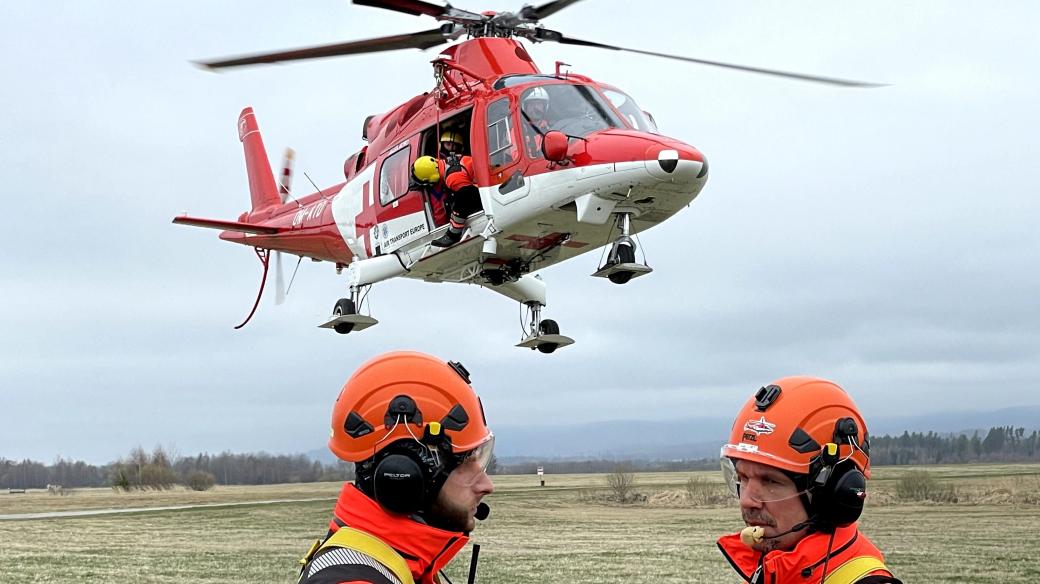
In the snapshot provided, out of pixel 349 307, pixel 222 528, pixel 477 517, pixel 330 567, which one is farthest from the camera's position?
pixel 222 528

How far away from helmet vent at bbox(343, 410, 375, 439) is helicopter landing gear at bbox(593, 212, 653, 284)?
10.5 metres

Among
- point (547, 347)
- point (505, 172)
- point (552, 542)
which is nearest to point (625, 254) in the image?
point (505, 172)

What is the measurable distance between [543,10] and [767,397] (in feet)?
43.3

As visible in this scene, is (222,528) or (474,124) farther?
(222,528)

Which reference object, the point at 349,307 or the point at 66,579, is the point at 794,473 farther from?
the point at 66,579

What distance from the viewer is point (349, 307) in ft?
56.4

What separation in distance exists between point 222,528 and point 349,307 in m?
14.4

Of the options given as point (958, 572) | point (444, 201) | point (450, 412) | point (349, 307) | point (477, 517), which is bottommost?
point (958, 572)

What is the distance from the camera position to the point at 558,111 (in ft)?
50.2

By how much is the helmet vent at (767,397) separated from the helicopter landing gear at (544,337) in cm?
1279

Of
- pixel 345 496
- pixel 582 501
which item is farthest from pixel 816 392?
pixel 582 501

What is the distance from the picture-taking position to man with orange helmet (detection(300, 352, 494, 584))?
320 cm

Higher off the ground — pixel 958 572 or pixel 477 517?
pixel 477 517

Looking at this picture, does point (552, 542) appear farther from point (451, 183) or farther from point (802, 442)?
point (802, 442)
